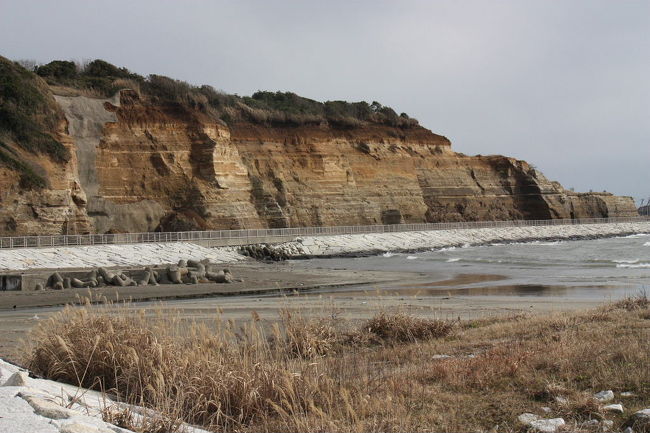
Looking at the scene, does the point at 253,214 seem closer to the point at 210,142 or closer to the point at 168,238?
the point at 210,142

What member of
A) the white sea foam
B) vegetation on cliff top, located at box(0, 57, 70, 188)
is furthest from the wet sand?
vegetation on cliff top, located at box(0, 57, 70, 188)

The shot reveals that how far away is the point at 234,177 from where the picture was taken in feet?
170

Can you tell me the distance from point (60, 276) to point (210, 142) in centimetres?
2959

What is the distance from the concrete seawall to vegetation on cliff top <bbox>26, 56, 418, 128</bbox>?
1608 centimetres

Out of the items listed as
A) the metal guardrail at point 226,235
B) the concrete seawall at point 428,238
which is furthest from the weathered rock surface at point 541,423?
the concrete seawall at point 428,238

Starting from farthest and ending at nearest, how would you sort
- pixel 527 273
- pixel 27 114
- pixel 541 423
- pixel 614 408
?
pixel 27 114, pixel 527 273, pixel 614 408, pixel 541 423

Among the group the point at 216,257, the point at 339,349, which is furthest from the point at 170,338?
the point at 216,257

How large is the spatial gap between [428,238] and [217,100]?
23663 millimetres

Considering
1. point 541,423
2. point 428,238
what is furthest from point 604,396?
point 428,238

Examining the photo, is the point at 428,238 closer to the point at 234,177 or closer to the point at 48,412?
the point at 234,177

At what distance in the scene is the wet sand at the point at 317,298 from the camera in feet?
44.4

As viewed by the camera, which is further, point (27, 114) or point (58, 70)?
point (58, 70)

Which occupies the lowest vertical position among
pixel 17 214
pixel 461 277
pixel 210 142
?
pixel 461 277

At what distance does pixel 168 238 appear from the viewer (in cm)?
4103
